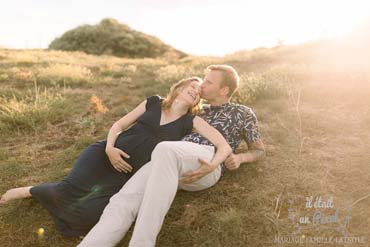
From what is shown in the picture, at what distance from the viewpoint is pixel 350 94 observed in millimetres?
7215

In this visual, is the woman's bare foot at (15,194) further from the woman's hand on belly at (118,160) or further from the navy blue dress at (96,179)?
the woman's hand on belly at (118,160)

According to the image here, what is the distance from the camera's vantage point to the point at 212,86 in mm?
4805

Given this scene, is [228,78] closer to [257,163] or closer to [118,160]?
[257,163]

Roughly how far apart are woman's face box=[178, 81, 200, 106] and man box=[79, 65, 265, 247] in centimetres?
17

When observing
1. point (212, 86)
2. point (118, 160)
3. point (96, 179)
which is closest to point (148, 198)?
point (118, 160)

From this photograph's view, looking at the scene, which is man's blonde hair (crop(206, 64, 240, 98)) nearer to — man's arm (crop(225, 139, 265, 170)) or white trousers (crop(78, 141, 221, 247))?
man's arm (crop(225, 139, 265, 170))

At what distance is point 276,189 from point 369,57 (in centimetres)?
919

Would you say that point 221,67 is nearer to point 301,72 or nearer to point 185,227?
point 185,227

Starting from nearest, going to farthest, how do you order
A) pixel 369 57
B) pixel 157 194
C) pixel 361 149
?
pixel 157 194 → pixel 361 149 → pixel 369 57

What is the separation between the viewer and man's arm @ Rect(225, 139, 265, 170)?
4.47 m

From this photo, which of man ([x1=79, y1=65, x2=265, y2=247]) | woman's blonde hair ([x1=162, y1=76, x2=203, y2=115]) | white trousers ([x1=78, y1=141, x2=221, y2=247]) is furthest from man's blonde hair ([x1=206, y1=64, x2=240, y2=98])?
white trousers ([x1=78, y1=141, x2=221, y2=247])

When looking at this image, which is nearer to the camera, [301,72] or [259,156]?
[259,156]

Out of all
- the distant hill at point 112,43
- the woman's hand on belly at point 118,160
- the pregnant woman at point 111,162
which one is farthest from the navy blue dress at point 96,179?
the distant hill at point 112,43

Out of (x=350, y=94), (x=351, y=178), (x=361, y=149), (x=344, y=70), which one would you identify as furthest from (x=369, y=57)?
(x=351, y=178)
